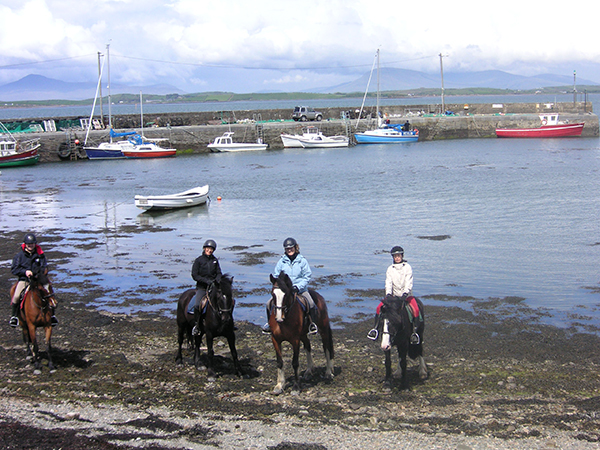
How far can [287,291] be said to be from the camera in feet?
32.6

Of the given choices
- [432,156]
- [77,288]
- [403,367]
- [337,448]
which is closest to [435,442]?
[337,448]

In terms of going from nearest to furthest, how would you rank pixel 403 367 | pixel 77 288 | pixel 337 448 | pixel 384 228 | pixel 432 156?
1. pixel 337 448
2. pixel 403 367
3. pixel 77 288
4. pixel 384 228
5. pixel 432 156

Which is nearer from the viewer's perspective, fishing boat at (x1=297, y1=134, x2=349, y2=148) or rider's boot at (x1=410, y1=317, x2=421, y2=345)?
rider's boot at (x1=410, y1=317, x2=421, y2=345)

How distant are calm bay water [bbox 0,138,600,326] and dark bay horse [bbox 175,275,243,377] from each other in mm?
4094

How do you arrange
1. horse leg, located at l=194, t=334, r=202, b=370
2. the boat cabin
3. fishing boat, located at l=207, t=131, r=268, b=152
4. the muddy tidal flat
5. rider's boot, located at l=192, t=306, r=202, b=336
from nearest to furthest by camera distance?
the muddy tidal flat, rider's boot, located at l=192, t=306, r=202, b=336, horse leg, located at l=194, t=334, r=202, b=370, fishing boat, located at l=207, t=131, r=268, b=152, the boat cabin

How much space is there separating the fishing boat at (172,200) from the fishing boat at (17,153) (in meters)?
36.9

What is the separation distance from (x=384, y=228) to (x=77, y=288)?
1611cm

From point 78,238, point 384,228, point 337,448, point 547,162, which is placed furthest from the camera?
point 547,162

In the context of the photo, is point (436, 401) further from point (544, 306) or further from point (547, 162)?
point (547, 162)

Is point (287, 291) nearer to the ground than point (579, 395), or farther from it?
farther from it

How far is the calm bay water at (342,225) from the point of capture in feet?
63.1

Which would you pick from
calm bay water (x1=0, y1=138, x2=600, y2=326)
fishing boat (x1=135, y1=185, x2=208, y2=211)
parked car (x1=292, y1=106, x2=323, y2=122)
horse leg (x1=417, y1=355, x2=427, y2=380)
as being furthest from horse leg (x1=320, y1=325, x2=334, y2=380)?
parked car (x1=292, y1=106, x2=323, y2=122)

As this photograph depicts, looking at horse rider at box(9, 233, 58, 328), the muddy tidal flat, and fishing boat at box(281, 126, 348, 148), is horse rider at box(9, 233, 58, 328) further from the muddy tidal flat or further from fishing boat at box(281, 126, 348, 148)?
fishing boat at box(281, 126, 348, 148)

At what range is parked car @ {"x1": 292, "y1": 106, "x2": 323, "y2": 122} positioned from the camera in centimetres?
9225
